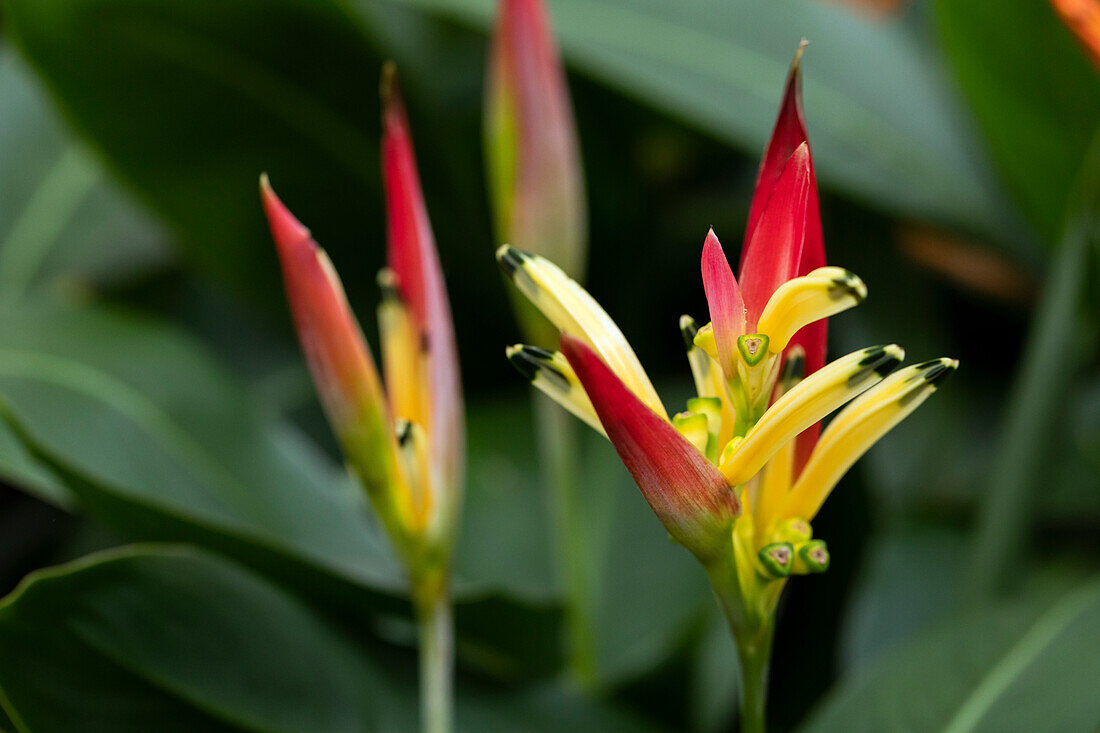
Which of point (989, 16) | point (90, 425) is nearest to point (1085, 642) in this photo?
point (989, 16)

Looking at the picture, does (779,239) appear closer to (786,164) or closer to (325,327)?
(786,164)

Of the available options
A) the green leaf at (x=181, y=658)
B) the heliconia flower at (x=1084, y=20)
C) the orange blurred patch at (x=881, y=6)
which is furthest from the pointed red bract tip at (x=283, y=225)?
the orange blurred patch at (x=881, y=6)

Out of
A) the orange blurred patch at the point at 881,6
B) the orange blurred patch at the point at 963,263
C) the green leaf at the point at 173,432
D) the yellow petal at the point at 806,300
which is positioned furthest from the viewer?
the orange blurred patch at the point at 881,6

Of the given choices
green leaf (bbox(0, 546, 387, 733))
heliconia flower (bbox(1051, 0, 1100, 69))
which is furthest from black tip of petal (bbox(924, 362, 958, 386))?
green leaf (bbox(0, 546, 387, 733))

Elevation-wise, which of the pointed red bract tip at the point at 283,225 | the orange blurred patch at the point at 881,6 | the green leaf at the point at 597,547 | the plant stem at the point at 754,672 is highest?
the orange blurred patch at the point at 881,6

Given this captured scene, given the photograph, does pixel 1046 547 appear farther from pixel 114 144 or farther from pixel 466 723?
pixel 114 144

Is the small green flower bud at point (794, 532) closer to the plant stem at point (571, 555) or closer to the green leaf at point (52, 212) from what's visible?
the plant stem at point (571, 555)

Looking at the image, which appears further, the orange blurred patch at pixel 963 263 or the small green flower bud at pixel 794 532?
the orange blurred patch at pixel 963 263

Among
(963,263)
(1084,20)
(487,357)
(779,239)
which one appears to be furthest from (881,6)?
(779,239)
